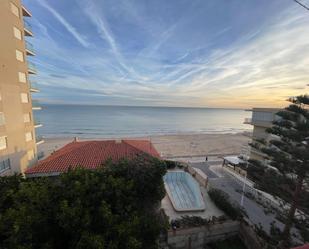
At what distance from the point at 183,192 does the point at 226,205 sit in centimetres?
428

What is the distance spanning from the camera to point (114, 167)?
10586 millimetres

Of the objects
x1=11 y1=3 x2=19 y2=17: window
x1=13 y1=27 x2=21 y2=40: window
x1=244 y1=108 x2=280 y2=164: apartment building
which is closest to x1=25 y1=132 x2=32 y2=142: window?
x1=13 y1=27 x2=21 y2=40: window

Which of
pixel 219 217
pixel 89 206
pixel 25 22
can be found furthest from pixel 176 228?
pixel 25 22

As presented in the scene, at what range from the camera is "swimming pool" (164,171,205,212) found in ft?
47.6

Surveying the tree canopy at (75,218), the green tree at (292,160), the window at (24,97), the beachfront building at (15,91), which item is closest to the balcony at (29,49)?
the beachfront building at (15,91)

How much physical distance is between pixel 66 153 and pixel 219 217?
44.8ft

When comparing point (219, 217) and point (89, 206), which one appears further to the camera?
point (219, 217)

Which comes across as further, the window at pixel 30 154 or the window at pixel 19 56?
the window at pixel 30 154

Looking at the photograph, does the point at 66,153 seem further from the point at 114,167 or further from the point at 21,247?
the point at 21,247

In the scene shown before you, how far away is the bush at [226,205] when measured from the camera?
43.4 ft

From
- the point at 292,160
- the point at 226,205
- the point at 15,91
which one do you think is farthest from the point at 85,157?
the point at 292,160

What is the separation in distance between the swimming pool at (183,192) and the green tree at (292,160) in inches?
221

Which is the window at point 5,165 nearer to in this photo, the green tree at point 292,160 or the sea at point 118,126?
the green tree at point 292,160

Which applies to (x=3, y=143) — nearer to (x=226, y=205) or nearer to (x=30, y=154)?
(x=30, y=154)
